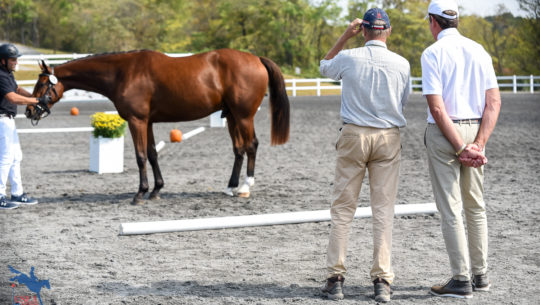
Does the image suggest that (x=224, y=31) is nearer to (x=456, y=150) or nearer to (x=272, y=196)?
(x=272, y=196)

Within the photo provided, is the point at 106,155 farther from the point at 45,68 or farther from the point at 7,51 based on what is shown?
the point at 7,51

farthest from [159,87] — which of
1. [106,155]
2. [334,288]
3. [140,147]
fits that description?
[334,288]

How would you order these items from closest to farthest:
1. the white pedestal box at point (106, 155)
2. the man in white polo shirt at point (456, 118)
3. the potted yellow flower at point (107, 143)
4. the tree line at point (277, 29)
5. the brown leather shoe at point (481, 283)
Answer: the man in white polo shirt at point (456, 118)
the brown leather shoe at point (481, 283)
the potted yellow flower at point (107, 143)
the white pedestal box at point (106, 155)
the tree line at point (277, 29)

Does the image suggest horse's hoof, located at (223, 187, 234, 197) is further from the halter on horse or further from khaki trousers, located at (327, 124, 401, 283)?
khaki trousers, located at (327, 124, 401, 283)

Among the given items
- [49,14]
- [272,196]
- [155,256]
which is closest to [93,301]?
[155,256]

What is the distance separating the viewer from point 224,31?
63531 millimetres

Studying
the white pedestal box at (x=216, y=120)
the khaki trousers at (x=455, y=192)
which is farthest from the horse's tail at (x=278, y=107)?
the white pedestal box at (x=216, y=120)


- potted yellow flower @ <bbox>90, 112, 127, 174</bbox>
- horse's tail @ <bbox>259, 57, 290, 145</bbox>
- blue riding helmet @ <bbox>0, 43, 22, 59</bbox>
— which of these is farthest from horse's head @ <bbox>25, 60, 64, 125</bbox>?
horse's tail @ <bbox>259, 57, 290, 145</bbox>

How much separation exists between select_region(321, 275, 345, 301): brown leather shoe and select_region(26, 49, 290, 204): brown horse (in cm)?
392

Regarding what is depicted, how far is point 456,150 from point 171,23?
6657 centimetres

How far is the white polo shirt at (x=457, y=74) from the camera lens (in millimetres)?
3938

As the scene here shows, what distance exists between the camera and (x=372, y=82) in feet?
13.1

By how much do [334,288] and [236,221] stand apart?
218cm

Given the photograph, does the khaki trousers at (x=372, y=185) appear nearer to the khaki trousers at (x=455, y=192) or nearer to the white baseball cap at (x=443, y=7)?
the khaki trousers at (x=455, y=192)
